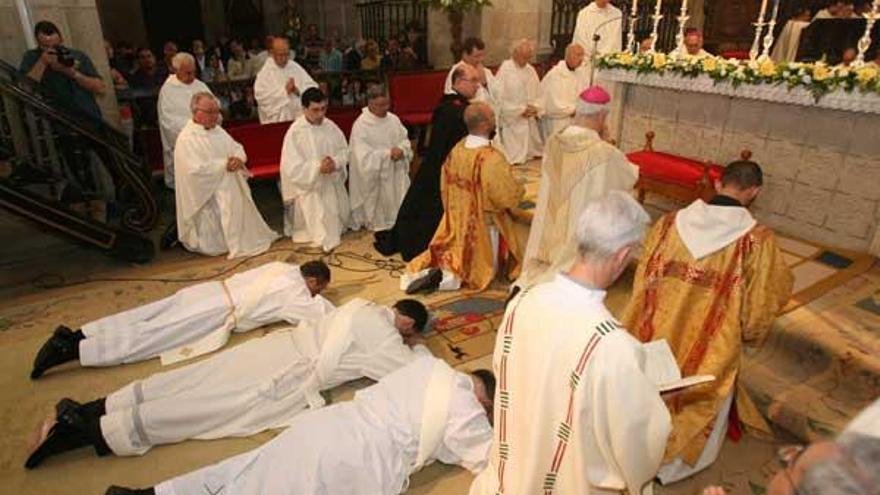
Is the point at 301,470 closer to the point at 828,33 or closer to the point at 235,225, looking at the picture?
the point at 235,225

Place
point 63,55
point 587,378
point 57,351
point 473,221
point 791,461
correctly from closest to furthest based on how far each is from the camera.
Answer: point 791,461, point 587,378, point 57,351, point 473,221, point 63,55

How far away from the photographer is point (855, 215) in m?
4.95

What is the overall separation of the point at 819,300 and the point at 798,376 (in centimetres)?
73

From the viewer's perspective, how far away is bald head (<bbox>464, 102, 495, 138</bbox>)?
498 centimetres

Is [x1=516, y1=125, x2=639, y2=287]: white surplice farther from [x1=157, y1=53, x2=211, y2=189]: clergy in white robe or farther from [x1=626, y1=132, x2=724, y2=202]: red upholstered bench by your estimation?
[x1=157, y1=53, x2=211, y2=189]: clergy in white robe

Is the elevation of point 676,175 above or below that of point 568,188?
below

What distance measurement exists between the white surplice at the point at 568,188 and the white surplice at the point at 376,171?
2.64 metres

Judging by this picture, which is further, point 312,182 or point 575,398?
point 312,182

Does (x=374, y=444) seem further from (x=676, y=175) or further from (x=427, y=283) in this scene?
(x=676, y=175)

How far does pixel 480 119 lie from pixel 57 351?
3672mm

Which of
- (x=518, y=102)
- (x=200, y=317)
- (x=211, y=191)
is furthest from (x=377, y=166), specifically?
(x=518, y=102)

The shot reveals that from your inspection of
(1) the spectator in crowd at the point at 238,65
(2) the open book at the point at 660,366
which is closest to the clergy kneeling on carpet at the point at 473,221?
(2) the open book at the point at 660,366

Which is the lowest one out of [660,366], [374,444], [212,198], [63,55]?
[374,444]

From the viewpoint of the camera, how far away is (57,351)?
4.07m
